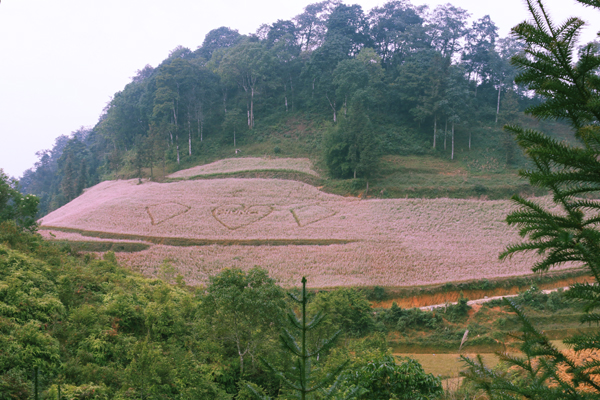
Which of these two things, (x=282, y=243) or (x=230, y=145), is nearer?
(x=282, y=243)

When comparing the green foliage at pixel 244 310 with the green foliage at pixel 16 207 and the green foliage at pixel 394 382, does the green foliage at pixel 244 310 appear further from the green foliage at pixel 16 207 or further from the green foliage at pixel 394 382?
the green foliage at pixel 16 207

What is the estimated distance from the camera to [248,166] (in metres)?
32.8

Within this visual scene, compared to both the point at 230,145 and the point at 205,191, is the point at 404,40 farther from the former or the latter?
the point at 205,191

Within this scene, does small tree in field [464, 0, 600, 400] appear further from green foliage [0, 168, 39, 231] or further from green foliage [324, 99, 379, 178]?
green foliage [324, 99, 379, 178]

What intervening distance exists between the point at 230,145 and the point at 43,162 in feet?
134

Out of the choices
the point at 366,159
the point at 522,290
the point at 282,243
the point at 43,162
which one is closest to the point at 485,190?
the point at 366,159

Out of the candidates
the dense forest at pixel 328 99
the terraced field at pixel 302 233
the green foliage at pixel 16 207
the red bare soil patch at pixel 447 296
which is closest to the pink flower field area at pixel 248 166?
the dense forest at pixel 328 99

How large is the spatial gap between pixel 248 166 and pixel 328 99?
1248cm

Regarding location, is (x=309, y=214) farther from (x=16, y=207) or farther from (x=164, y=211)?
(x=16, y=207)

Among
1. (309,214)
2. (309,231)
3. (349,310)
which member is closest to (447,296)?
(349,310)

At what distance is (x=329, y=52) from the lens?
136 feet

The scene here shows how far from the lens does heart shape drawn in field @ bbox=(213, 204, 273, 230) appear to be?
73.0 feet

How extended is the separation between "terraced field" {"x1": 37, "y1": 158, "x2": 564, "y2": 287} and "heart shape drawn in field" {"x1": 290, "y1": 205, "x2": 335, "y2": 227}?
7 cm

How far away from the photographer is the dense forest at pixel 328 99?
33.8 m
